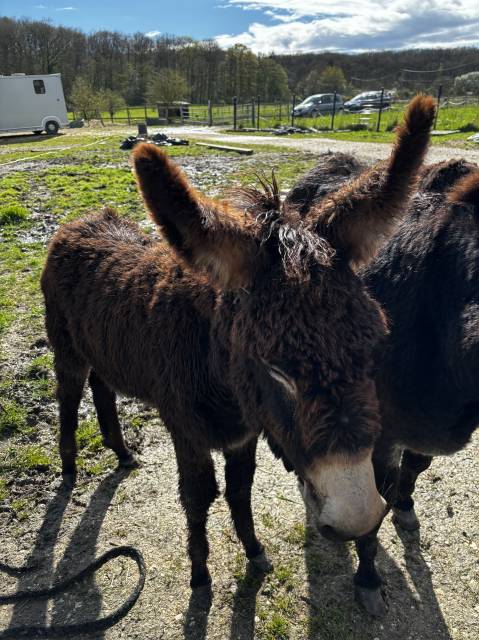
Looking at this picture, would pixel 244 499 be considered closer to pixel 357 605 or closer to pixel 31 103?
pixel 357 605

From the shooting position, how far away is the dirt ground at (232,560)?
2920mm

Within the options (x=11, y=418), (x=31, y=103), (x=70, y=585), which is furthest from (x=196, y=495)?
(x=31, y=103)

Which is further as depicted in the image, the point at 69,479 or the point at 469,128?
the point at 469,128

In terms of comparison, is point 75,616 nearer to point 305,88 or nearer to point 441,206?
point 441,206

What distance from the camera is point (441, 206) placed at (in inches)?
114

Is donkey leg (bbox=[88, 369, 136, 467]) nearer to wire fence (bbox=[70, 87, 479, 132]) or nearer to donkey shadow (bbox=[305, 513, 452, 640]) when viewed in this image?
donkey shadow (bbox=[305, 513, 452, 640])

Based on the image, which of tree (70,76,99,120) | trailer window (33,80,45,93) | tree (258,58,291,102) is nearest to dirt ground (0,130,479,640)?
trailer window (33,80,45,93)

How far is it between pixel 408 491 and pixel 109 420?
2707 mm

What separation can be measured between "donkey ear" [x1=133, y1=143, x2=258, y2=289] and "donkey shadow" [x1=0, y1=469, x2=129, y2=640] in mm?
2567

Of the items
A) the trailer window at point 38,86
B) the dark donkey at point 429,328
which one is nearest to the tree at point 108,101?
the trailer window at point 38,86

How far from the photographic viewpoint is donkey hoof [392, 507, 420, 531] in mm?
3535

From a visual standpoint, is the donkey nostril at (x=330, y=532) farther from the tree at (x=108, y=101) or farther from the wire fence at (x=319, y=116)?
the tree at (x=108, y=101)

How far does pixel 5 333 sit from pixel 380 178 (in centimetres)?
552

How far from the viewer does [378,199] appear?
196cm
